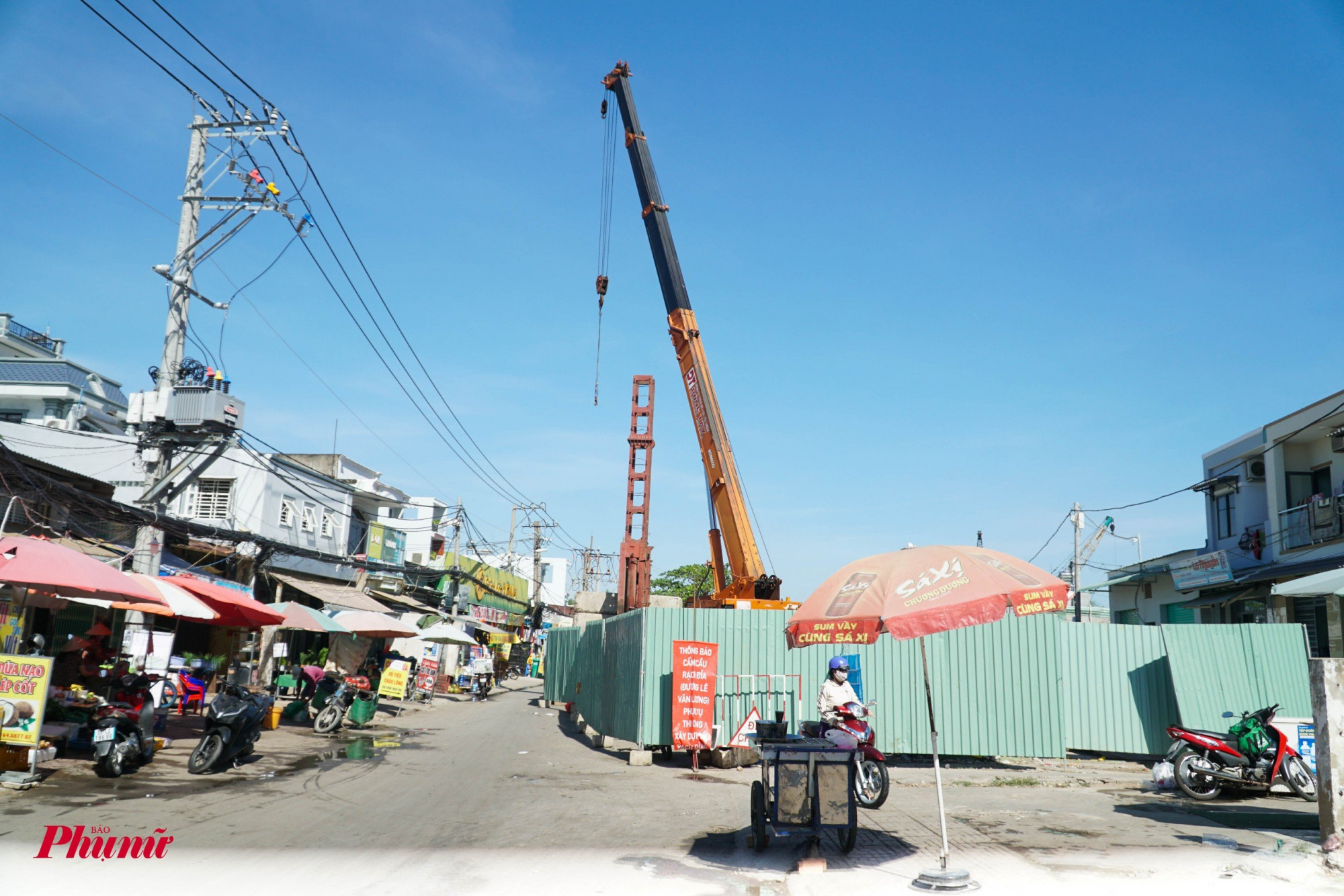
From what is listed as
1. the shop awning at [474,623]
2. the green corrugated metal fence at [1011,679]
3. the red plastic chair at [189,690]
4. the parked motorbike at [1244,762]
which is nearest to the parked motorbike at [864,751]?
the parked motorbike at [1244,762]

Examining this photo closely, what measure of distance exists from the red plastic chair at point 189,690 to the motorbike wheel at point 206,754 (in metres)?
7.19

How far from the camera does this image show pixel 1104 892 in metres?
6.26

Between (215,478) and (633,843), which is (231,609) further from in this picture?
(215,478)

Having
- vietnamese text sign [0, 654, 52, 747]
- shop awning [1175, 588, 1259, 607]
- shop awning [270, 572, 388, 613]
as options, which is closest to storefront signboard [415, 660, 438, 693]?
shop awning [270, 572, 388, 613]

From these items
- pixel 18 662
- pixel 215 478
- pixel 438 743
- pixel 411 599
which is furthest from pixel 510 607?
pixel 18 662

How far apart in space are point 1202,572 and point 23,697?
26.0 meters

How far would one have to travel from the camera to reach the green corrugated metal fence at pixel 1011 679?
1484cm

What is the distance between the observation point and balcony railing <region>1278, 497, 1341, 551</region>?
21.4 metres

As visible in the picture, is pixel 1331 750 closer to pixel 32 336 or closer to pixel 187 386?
pixel 187 386

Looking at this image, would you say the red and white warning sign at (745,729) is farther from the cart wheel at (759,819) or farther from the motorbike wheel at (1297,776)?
the motorbike wheel at (1297,776)

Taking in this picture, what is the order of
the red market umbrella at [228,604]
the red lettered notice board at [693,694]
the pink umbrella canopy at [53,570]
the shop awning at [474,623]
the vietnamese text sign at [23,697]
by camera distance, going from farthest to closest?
the shop awning at [474,623]
the red market umbrella at [228,604]
the red lettered notice board at [693,694]
the pink umbrella canopy at [53,570]
the vietnamese text sign at [23,697]

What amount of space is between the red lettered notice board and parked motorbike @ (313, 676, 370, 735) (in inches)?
288

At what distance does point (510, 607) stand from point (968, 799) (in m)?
49.6

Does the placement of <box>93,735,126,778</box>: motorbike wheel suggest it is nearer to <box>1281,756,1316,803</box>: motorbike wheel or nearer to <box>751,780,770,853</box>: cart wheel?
<box>751,780,770,853</box>: cart wheel
